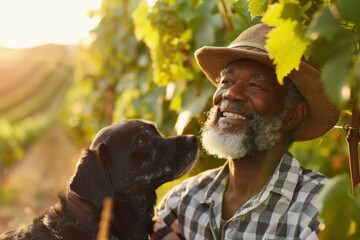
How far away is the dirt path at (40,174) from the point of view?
17.1 m

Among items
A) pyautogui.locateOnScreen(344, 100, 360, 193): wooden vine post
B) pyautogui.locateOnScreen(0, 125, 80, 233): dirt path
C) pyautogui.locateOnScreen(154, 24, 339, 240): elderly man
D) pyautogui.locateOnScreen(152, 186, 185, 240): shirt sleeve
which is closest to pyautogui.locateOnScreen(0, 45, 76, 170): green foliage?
pyautogui.locateOnScreen(0, 125, 80, 233): dirt path

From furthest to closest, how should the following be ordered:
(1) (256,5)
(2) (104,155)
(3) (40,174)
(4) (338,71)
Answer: (3) (40,174) → (2) (104,155) → (1) (256,5) → (4) (338,71)

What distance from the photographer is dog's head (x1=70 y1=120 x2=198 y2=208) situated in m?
3.57

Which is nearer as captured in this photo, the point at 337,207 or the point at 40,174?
the point at 337,207

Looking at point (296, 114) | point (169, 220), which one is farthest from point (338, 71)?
point (169, 220)

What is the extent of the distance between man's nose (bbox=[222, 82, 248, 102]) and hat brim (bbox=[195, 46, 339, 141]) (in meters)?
0.17

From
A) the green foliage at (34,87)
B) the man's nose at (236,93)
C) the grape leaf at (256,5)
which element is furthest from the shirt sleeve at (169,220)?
the green foliage at (34,87)

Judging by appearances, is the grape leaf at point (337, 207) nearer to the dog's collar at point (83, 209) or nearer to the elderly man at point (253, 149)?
the elderly man at point (253, 149)

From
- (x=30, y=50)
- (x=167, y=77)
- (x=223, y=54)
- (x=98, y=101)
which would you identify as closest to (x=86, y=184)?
(x=223, y=54)

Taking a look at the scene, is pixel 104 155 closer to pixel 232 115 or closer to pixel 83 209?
pixel 83 209

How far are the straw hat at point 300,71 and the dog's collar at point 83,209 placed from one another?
109 centimetres

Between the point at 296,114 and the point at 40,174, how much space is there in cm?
2128

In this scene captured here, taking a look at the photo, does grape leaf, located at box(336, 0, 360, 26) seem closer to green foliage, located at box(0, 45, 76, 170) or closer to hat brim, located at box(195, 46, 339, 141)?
hat brim, located at box(195, 46, 339, 141)

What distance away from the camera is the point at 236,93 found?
3531 millimetres
